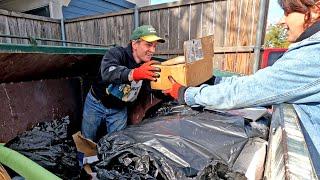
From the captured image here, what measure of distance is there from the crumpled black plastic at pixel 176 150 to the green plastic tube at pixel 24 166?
17.4 inches

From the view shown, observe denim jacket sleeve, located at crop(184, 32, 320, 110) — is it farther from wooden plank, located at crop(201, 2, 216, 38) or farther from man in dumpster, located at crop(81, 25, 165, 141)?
wooden plank, located at crop(201, 2, 216, 38)

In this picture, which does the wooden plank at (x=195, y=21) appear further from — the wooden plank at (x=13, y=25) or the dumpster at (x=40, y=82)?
the wooden plank at (x=13, y=25)

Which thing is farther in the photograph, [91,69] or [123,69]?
[91,69]

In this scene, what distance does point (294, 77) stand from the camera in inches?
34.9

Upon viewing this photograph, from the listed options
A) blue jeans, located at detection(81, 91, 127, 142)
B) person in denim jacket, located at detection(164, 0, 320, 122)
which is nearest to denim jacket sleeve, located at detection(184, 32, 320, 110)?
person in denim jacket, located at detection(164, 0, 320, 122)

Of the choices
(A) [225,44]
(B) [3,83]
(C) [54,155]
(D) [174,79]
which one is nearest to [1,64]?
(B) [3,83]

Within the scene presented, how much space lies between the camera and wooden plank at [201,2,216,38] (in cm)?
443

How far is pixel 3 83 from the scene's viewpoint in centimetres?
207

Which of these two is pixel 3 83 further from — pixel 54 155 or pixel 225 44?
pixel 225 44

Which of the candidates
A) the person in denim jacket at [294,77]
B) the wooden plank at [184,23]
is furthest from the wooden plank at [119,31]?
the person in denim jacket at [294,77]

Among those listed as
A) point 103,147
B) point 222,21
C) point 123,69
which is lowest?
point 103,147

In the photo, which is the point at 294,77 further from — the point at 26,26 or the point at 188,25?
the point at 26,26

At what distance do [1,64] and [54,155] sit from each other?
713mm

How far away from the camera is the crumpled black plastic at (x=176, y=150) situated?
1.18 meters
